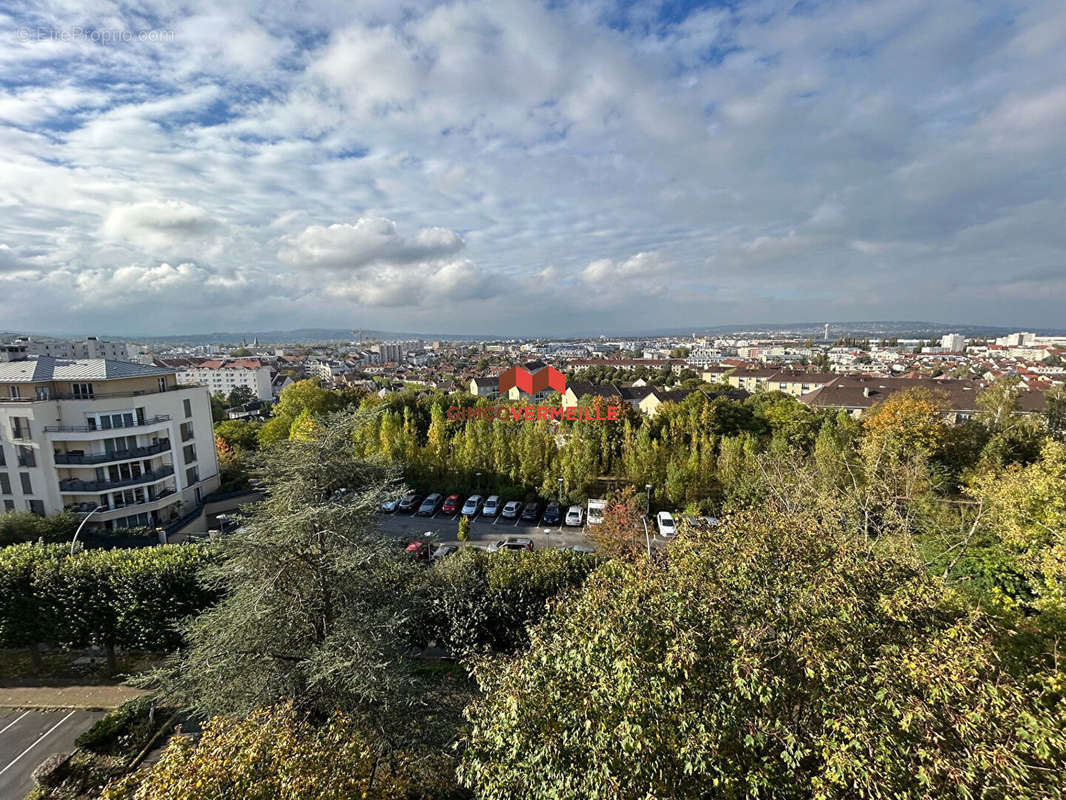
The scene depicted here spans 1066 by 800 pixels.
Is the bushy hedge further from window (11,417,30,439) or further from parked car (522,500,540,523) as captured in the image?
parked car (522,500,540,523)

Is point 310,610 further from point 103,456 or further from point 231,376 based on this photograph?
point 231,376

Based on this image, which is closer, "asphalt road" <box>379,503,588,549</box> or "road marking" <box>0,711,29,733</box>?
"road marking" <box>0,711,29,733</box>

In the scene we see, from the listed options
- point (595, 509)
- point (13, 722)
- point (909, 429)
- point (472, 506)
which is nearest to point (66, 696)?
point (13, 722)

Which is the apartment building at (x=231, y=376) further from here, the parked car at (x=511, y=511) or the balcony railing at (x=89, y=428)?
the parked car at (x=511, y=511)

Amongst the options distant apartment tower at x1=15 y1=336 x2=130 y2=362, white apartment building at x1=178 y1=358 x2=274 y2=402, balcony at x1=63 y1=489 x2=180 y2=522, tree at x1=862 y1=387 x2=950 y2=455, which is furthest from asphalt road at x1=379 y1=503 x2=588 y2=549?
distant apartment tower at x1=15 y1=336 x2=130 y2=362

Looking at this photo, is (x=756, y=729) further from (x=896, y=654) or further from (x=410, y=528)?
(x=410, y=528)

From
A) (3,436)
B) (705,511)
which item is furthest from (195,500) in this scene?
(705,511)

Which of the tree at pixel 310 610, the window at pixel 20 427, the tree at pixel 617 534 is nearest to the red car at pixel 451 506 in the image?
the tree at pixel 617 534
